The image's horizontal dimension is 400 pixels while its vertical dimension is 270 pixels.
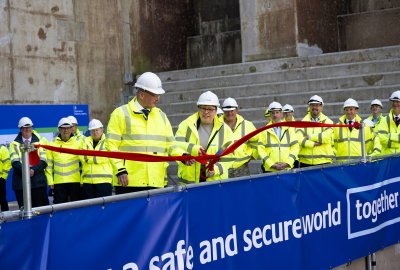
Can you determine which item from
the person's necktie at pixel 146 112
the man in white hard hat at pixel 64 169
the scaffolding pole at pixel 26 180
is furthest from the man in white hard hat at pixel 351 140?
the scaffolding pole at pixel 26 180

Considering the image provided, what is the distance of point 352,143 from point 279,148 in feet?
5.17

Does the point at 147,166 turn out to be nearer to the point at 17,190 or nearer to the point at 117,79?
the point at 17,190

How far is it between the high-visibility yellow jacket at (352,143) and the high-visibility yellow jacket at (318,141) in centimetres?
19

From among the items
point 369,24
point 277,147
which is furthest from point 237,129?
point 369,24

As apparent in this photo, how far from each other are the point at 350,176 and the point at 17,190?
6.05 m

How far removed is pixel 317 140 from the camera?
1035 cm

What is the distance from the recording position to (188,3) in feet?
74.8

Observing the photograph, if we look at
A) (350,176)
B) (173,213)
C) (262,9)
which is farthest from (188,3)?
(173,213)

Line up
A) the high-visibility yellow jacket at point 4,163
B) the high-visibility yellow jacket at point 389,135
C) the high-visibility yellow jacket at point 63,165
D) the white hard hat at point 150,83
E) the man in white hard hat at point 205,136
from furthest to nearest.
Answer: the high-visibility yellow jacket at point 4,163 → the high-visibility yellow jacket at point 63,165 → the high-visibility yellow jacket at point 389,135 → the man in white hard hat at point 205,136 → the white hard hat at point 150,83

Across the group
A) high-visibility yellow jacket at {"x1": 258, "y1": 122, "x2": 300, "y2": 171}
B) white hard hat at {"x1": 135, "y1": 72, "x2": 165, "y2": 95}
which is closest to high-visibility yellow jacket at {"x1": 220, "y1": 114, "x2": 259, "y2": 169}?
high-visibility yellow jacket at {"x1": 258, "y1": 122, "x2": 300, "y2": 171}

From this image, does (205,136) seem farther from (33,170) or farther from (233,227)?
(33,170)

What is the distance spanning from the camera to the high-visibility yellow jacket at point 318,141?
1034 cm

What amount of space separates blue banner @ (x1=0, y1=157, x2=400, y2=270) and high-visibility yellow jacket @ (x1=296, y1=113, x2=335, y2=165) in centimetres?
264

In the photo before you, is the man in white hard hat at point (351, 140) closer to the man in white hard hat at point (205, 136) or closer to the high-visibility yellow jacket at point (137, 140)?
the man in white hard hat at point (205, 136)
